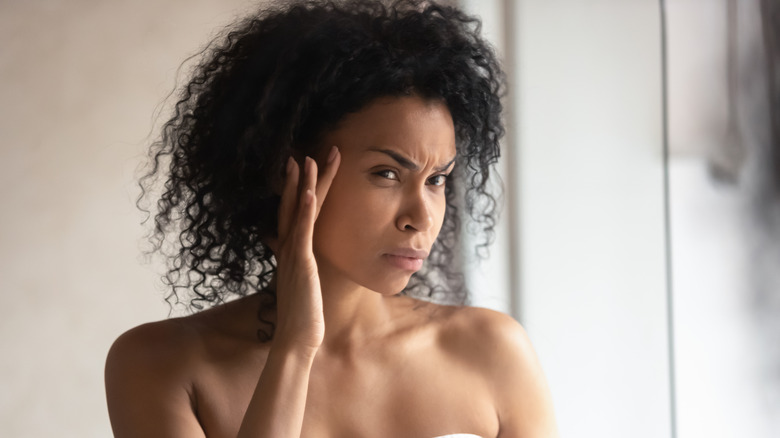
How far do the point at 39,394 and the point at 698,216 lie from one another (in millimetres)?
1759

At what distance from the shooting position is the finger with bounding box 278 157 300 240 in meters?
1.21

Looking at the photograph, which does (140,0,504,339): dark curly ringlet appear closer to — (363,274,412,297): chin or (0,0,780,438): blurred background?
(363,274,412,297): chin

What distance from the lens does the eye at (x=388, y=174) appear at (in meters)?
1.20

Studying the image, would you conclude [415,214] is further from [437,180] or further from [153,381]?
[153,381]

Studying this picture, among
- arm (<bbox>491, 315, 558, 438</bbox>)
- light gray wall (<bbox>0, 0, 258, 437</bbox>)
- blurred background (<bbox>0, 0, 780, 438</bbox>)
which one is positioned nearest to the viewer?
arm (<bbox>491, 315, 558, 438</bbox>)

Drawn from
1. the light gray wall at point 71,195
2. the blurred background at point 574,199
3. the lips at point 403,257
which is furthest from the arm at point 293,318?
the light gray wall at point 71,195

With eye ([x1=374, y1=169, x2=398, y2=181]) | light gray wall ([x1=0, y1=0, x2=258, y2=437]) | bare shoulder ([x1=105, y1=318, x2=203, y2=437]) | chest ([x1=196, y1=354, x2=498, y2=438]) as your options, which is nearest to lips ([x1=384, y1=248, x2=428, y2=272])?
eye ([x1=374, y1=169, x2=398, y2=181])

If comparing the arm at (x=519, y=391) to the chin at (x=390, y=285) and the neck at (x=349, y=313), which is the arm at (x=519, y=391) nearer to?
the neck at (x=349, y=313)

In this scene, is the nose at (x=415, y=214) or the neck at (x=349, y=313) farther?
the neck at (x=349, y=313)

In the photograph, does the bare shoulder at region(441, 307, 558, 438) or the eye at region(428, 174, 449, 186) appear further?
the bare shoulder at region(441, 307, 558, 438)

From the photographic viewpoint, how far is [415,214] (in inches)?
47.0

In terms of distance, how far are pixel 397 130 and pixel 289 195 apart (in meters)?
0.19

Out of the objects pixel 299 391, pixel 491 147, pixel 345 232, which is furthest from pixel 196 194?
pixel 491 147

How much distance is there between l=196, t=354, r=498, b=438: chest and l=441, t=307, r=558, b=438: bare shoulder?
0.08 feet
